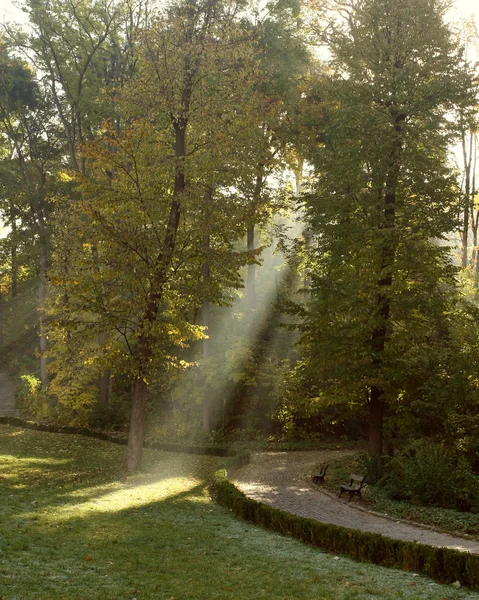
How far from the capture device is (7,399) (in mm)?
39406

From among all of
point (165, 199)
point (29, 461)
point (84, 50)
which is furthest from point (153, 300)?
point (84, 50)

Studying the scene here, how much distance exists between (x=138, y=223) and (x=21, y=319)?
122ft

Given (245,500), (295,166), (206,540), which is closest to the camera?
(206,540)

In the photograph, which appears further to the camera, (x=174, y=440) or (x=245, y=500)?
(x=174, y=440)

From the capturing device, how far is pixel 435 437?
2073 centimetres

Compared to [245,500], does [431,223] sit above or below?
above

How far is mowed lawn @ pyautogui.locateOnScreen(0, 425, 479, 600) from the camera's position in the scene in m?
8.09

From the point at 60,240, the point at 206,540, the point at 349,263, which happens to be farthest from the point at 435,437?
the point at 60,240

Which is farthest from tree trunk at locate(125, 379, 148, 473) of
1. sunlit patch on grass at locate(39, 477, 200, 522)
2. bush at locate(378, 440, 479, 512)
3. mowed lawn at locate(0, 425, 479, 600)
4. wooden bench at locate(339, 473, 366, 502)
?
bush at locate(378, 440, 479, 512)

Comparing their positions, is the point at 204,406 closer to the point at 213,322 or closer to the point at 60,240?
the point at 213,322

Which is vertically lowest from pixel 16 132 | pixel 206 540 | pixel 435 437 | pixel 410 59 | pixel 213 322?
pixel 206 540

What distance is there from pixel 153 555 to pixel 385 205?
1318 centimetres

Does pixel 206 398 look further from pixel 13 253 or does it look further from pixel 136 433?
pixel 13 253

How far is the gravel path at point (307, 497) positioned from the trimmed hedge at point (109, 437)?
1596mm
